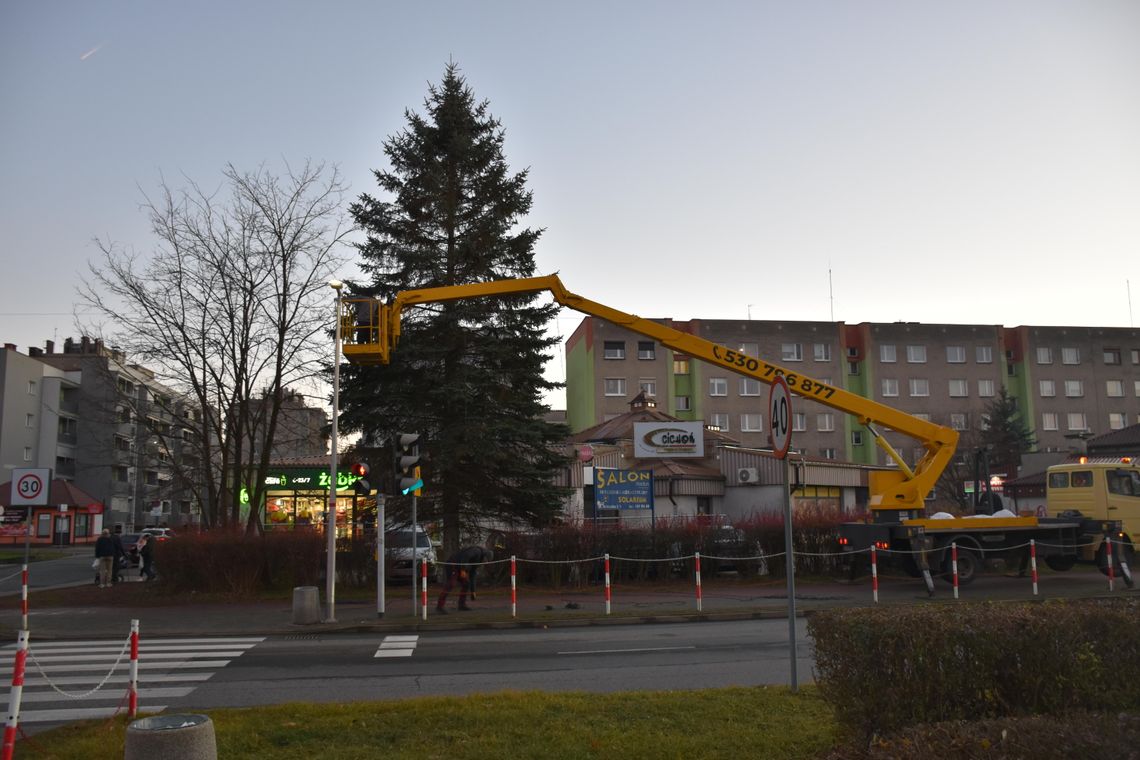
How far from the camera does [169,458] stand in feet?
87.1

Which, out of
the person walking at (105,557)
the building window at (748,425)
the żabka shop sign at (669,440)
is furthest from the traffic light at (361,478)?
the building window at (748,425)

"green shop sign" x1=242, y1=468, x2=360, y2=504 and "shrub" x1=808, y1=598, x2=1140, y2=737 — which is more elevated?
"green shop sign" x1=242, y1=468, x2=360, y2=504

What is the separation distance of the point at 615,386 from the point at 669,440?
2550 centimetres

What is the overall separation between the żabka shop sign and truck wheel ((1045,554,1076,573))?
18.8 metres

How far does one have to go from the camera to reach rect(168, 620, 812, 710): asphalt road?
10680 mm

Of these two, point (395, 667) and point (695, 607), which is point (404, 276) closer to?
point (695, 607)

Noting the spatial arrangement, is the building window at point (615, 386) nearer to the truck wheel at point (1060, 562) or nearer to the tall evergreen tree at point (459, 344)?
the tall evergreen tree at point (459, 344)

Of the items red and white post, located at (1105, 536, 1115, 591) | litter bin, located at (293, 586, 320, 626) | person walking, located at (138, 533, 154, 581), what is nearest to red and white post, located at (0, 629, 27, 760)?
litter bin, located at (293, 586, 320, 626)

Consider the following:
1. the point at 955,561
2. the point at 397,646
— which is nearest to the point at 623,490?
the point at 955,561

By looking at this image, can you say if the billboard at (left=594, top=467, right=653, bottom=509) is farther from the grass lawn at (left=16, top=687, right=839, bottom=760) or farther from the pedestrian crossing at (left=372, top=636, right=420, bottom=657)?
the grass lawn at (left=16, top=687, right=839, bottom=760)

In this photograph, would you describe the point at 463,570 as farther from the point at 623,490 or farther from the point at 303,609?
the point at 623,490

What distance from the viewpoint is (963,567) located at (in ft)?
73.4

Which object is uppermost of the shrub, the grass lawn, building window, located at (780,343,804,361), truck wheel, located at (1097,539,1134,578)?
building window, located at (780,343,804,361)

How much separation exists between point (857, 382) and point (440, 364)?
53011mm
